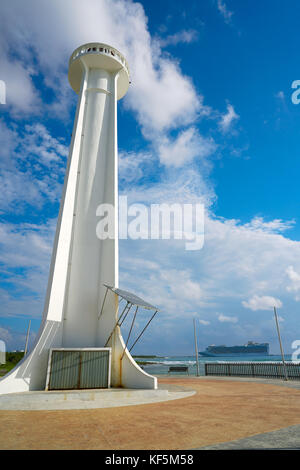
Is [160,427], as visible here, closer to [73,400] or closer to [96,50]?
[73,400]

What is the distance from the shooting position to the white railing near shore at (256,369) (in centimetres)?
2101

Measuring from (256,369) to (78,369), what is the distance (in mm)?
16652

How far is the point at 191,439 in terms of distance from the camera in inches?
229

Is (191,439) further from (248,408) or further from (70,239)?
(70,239)

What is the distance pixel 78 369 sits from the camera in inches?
536

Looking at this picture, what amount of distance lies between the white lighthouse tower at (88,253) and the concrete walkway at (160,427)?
4.38 m

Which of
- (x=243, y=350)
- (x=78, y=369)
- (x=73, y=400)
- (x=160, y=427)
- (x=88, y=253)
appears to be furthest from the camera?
(x=243, y=350)

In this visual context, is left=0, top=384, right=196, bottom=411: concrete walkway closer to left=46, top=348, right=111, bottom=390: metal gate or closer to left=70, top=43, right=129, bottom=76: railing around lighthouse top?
left=46, top=348, right=111, bottom=390: metal gate

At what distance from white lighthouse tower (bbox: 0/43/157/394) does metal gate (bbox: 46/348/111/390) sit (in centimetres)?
30

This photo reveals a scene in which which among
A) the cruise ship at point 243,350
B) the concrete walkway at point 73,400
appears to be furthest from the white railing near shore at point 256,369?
the cruise ship at point 243,350

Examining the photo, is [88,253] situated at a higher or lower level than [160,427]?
higher

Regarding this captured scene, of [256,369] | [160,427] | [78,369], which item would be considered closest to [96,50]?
[78,369]

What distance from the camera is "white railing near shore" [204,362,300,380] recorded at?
21006 mm
